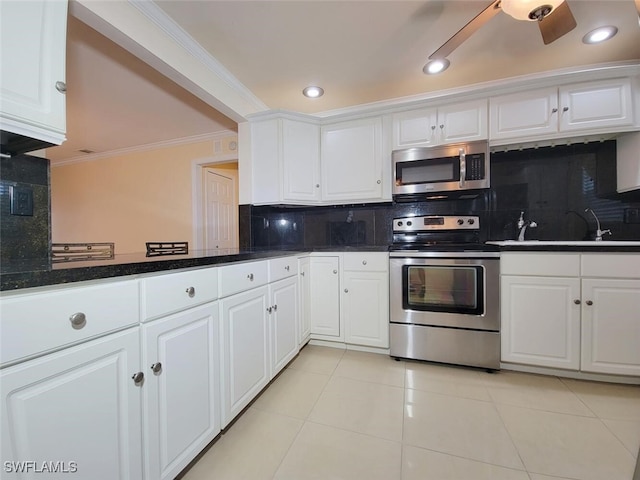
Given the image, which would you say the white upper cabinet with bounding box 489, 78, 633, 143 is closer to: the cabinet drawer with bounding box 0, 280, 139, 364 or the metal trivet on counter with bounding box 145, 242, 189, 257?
the metal trivet on counter with bounding box 145, 242, 189, 257

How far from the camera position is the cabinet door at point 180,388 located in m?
0.90

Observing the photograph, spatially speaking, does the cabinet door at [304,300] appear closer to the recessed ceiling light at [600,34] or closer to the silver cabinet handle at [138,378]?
the silver cabinet handle at [138,378]

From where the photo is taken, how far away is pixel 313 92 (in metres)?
2.37

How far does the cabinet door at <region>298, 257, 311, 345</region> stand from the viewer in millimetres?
2105

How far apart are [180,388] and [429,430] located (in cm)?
121

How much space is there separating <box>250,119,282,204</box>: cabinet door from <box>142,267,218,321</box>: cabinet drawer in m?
1.38

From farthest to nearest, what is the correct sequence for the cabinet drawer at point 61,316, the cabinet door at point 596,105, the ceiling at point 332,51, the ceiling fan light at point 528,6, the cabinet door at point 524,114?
the cabinet door at point 524,114 < the cabinet door at point 596,105 < the ceiling at point 332,51 < the ceiling fan light at point 528,6 < the cabinet drawer at point 61,316

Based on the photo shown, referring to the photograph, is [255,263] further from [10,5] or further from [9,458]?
[10,5]

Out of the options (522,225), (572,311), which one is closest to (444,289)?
(572,311)

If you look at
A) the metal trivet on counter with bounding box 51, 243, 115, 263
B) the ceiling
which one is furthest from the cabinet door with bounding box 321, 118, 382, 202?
the metal trivet on counter with bounding box 51, 243, 115, 263

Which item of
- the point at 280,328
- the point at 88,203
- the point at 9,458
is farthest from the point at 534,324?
the point at 88,203

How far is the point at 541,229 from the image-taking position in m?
2.19

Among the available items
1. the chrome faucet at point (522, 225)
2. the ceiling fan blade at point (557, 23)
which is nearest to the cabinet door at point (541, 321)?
the chrome faucet at point (522, 225)

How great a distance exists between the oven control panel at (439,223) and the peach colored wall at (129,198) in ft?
7.89
